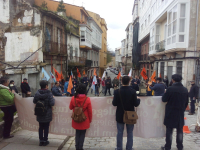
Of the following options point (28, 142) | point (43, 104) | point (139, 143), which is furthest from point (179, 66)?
point (28, 142)

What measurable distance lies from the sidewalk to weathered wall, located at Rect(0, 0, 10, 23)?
1054 cm

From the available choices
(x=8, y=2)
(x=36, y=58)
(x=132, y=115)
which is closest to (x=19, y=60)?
(x=36, y=58)

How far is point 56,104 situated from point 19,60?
10.8 metres

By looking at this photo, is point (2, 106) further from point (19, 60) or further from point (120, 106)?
point (19, 60)

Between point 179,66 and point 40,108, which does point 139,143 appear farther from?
point 179,66

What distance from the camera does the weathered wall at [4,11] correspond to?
39.2 feet

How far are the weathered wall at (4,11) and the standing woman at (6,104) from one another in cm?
1019

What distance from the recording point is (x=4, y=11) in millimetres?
12211

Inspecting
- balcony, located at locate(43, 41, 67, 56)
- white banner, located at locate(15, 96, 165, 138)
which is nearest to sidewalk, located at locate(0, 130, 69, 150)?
white banner, located at locate(15, 96, 165, 138)

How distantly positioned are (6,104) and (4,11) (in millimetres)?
10808

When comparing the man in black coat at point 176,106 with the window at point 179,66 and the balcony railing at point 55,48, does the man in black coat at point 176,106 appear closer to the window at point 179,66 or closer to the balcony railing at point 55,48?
the window at point 179,66

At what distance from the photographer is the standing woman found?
13.0ft

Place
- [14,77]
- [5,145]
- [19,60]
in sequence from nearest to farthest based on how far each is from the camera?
[5,145] → [14,77] → [19,60]

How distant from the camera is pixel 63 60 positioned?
19250mm
